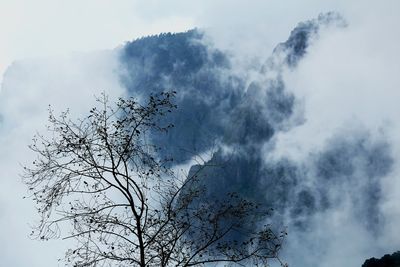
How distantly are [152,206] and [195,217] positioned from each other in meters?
1.05

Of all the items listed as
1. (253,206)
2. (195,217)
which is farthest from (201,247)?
(253,206)

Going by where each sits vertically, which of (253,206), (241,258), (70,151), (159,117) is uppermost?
(159,117)

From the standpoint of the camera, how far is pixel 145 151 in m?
12.7

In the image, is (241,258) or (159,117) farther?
(159,117)

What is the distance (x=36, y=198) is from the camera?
1211 cm

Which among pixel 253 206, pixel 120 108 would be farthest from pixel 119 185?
pixel 253 206

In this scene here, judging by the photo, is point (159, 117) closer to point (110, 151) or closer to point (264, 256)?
point (110, 151)

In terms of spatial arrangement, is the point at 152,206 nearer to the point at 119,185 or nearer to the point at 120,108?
the point at 119,185

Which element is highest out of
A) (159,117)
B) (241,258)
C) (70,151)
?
(159,117)

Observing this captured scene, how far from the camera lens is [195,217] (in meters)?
13.1

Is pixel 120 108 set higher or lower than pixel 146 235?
higher

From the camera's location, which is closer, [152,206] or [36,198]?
[36,198]

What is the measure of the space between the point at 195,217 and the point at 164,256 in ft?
3.97

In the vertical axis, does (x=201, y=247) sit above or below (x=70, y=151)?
below
